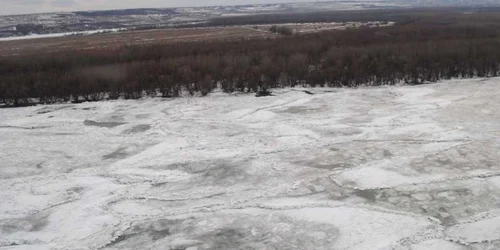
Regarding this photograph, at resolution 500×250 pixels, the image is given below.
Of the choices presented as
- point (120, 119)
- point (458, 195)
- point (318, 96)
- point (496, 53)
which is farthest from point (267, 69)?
point (458, 195)

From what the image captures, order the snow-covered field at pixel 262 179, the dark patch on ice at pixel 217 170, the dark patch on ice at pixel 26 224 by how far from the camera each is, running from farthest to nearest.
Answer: the dark patch on ice at pixel 217 170, the dark patch on ice at pixel 26 224, the snow-covered field at pixel 262 179

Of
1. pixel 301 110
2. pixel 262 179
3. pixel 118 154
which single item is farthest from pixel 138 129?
pixel 262 179

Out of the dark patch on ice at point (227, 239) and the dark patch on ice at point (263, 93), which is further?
the dark patch on ice at point (263, 93)

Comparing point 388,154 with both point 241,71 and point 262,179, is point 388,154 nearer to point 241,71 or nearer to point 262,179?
point 262,179

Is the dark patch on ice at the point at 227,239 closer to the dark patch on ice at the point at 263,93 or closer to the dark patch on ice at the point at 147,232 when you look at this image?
the dark patch on ice at the point at 147,232

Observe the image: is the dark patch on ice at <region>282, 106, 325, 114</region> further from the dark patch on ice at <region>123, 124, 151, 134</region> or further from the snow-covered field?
the dark patch on ice at <region>123, 124, 151, 134</region>

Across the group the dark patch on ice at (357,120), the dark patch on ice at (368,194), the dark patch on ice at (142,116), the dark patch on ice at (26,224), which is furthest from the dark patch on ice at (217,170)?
the dark patch on ice at (142,116)
